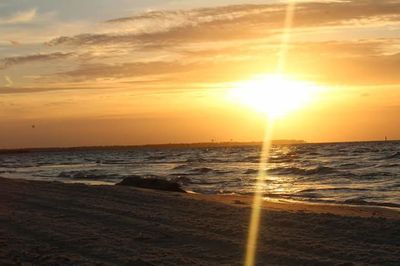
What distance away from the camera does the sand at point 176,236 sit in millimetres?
7492

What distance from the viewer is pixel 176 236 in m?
9.02

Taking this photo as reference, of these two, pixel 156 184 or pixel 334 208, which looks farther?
pixel 156 184

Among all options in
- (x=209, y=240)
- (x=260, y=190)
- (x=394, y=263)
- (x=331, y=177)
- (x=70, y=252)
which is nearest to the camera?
(x=394, y=263)

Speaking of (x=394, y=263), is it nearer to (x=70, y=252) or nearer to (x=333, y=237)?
(x=333, y=237)

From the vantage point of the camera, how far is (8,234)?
899 cm

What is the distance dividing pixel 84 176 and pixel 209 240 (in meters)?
27.8

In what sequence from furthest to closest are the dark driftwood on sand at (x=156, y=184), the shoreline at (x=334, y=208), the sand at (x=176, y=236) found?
the dark driftwood on sand at (x=156, y=184) < the shoreline at (x=334, y=208) < the sand at (x=176, y=236)

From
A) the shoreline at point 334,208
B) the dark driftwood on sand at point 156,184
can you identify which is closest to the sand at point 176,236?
the shoreline at point 334,208

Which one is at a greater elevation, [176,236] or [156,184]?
[156,184]

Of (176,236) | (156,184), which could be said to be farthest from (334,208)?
(176,236)

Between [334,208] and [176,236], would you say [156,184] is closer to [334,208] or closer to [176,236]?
[334,208]

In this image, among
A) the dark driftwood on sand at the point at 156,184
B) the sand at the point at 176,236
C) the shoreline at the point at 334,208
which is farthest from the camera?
the dark driftwood on sand at the point at 156,184

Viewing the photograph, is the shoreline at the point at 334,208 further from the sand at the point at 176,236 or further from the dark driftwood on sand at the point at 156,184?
the dark driftwood on sand at the point at 156,184

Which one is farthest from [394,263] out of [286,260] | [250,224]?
[250,224]
